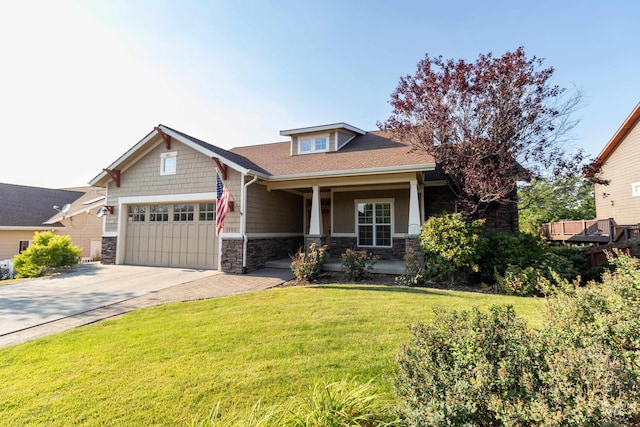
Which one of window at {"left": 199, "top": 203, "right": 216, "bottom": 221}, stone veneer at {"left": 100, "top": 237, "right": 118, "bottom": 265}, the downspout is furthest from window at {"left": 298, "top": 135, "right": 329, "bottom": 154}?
stone veneer at {"left": 100, "top": 237, "right": 118, "bottom": 265}

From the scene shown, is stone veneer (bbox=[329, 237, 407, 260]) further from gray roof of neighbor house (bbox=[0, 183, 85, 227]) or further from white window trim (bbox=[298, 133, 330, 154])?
gray roof of neighbor house (bbox=[0, 183, 85, 227])

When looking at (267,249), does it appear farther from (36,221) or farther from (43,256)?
(36,221)

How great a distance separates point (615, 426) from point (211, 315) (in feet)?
17.4

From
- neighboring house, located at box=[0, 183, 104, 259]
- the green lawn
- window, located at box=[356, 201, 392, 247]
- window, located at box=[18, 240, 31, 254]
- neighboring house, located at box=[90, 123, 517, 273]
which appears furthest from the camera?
window, located at box=[18, 240, 31, 254]

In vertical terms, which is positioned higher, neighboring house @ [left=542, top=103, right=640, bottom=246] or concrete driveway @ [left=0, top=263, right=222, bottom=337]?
neighboring house @ [left=542, top=103, right=640, bottom=246]

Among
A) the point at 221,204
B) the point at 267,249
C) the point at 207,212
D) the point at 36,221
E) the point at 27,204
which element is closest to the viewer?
the point at 221,204

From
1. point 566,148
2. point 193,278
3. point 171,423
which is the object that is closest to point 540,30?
point 566,148

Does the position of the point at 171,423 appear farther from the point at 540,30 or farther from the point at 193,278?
the point at 540,30

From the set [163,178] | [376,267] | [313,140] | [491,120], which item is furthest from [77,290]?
[491,120]

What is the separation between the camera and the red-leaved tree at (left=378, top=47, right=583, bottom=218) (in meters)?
8.88

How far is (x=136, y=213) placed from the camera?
12.4 metres

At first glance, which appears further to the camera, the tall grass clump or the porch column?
the porch column

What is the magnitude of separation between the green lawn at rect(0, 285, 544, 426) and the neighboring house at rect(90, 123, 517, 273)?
5083mm

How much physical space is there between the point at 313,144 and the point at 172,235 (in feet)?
23.8
